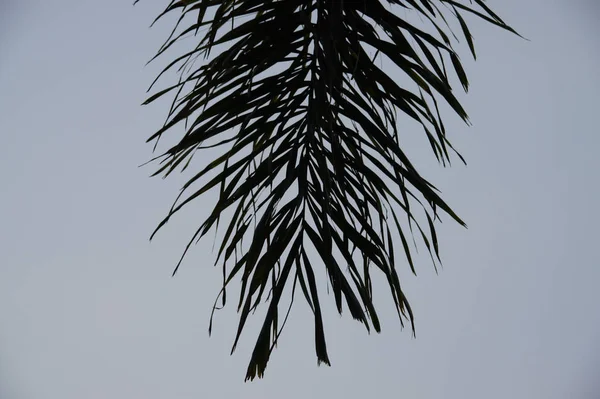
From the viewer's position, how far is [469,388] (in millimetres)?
3484

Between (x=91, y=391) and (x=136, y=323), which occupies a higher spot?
(x=136, y=323)

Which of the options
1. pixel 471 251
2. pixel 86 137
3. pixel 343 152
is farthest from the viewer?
pixel 471 251

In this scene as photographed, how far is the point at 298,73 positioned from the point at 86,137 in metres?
2.69

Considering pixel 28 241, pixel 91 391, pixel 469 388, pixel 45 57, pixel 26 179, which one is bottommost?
pixel 469 388

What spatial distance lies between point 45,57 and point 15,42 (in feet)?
0.51

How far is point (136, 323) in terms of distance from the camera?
3295 millimetres

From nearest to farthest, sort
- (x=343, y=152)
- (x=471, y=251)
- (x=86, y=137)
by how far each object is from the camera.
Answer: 1. (x=343, y=152)
2. (x=86, y=137)
3. (x=471, y=251)

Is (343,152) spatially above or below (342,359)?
above

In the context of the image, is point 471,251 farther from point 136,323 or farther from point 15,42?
point 15,42

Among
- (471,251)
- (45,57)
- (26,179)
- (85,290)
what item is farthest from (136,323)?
(471,251)

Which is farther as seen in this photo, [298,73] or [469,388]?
[469,388]

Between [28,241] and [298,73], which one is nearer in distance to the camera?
[298,73]

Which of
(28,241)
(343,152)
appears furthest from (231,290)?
(343,152)

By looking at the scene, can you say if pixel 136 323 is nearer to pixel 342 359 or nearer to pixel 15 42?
pixel 342 359
